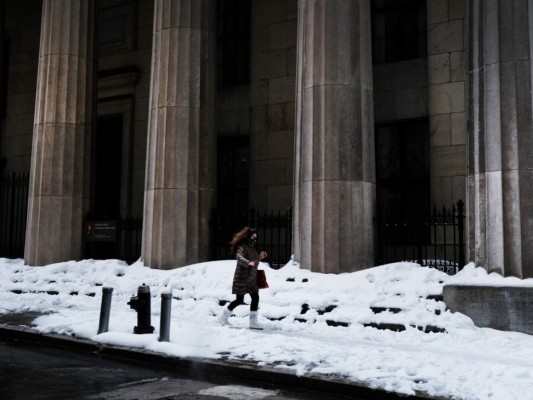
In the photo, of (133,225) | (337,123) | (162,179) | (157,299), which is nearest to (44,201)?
(133,225)

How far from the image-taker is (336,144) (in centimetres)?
1346

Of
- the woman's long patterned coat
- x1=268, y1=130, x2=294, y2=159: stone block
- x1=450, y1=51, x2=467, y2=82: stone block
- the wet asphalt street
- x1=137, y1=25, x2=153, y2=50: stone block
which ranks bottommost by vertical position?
the wet asphalt street

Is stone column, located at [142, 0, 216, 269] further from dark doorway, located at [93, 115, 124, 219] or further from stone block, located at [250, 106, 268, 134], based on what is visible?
dark doorway, located at [93, 115, 124, 219]

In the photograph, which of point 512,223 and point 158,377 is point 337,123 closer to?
point 512,223

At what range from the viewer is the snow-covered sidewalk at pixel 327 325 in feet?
24.0

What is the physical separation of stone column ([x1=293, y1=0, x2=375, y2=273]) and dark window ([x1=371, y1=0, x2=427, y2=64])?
398 centimetres

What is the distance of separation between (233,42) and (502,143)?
11930 millimetres

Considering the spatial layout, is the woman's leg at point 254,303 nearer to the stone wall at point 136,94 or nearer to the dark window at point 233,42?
the dark window at point 233,42

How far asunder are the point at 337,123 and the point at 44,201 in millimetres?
9209

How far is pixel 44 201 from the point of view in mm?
18000

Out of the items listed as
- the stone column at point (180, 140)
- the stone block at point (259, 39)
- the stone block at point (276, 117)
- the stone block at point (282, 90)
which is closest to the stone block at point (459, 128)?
the stone block at point (282, 90)

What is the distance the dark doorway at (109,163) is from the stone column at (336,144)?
1059 cm

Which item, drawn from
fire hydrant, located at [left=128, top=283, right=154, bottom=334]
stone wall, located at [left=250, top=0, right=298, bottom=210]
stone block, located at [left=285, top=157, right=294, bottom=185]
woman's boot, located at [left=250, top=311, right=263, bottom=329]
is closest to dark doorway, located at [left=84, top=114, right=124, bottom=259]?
stone wall, located at [left=250, top=0, right=298, bottom=210]

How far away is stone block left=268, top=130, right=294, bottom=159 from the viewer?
1905 centimetres
